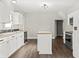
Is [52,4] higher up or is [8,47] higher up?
[52,4]

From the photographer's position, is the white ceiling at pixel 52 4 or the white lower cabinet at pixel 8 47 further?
the white ceiling at pixel 52 4

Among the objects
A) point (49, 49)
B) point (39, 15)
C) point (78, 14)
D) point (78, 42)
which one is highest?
point (39, 15)

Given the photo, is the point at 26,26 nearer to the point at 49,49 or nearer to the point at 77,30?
the point at 49,49

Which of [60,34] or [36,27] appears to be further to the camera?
[60,34]

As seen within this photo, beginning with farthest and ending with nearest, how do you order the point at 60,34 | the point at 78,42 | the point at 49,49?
the point at 60,34
the point at 49,49
the point at 78,42

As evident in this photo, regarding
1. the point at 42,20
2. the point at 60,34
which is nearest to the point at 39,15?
the point at 42,20

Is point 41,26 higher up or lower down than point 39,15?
lower down

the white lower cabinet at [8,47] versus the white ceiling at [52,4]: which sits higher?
the white ceiling at [52,4]

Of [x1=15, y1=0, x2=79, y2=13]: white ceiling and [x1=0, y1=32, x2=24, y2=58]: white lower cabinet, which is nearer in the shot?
[x1=0, y1=32, x2=24, y2=58]: white lower cabinet

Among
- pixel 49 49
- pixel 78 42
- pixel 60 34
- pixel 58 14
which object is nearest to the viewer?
pixel 78 42

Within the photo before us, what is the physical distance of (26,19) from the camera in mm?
12688

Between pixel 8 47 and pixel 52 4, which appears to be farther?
pixel 52 4

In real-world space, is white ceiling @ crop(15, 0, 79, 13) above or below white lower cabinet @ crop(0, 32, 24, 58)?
above

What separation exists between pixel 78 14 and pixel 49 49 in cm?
196
